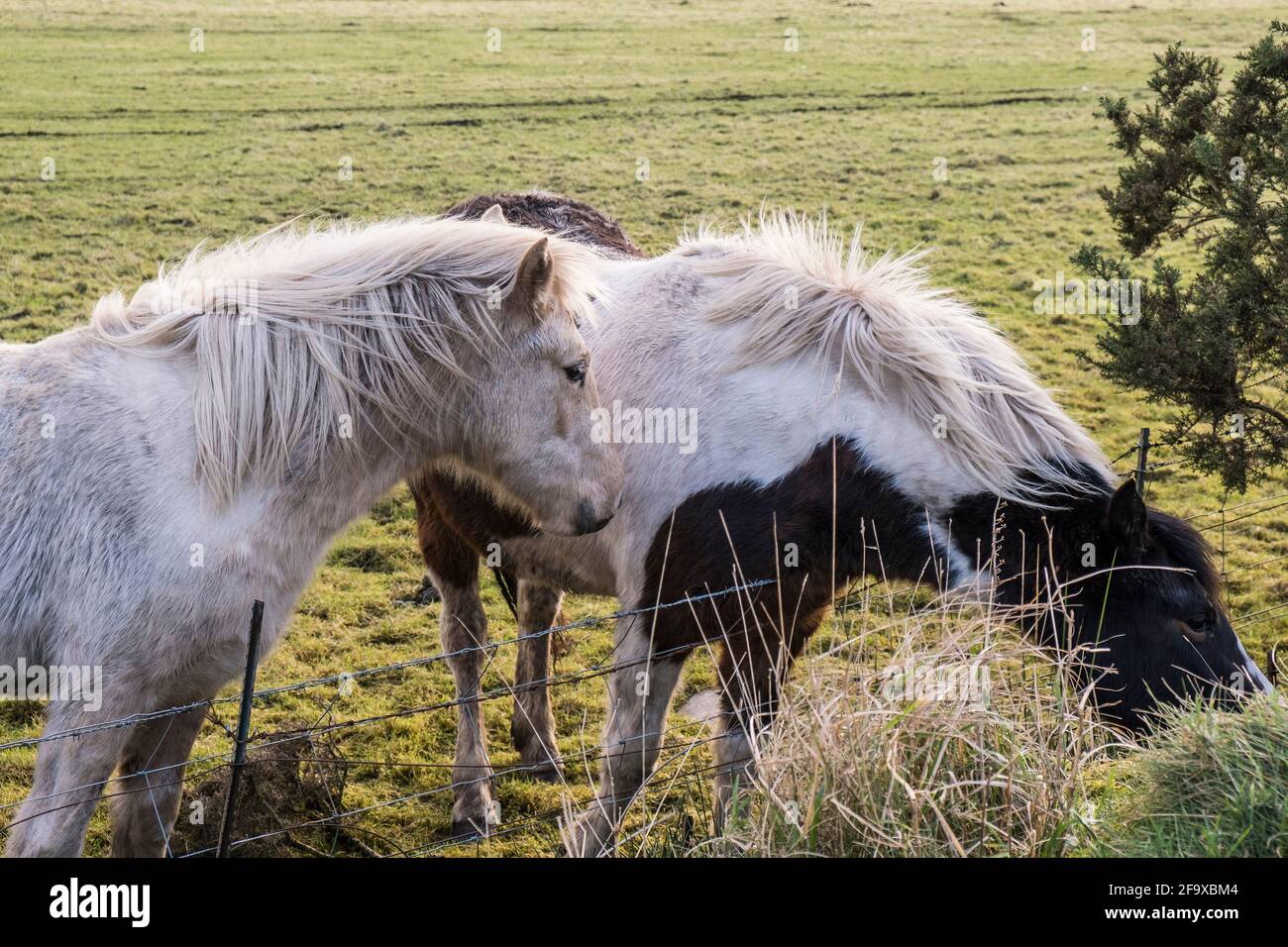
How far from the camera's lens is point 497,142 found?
65.9 ft

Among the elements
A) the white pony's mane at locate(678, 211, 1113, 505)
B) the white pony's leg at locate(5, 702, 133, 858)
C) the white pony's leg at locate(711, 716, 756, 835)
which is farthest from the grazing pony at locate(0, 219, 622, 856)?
the white pony's leg at locate(711, 716, 756, 835)

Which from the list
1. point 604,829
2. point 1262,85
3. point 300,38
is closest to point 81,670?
point 604,829

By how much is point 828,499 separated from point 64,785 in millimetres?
2589

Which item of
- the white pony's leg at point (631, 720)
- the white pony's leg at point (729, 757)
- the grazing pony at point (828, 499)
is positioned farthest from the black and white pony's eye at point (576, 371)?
the white pony's leg at point (729, 757)

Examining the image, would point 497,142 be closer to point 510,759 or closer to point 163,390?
point 510,759

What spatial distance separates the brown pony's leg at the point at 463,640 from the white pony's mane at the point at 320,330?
1.62 m

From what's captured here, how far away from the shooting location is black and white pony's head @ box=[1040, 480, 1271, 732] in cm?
374

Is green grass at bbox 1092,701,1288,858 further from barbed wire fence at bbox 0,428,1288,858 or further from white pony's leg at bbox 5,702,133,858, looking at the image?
white pony's leg at bbox 5,702,133,858

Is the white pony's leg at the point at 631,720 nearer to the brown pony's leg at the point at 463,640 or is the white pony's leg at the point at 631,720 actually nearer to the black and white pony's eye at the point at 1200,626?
the brown pony's leg at the point at 463,640

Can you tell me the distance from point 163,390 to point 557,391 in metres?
1.24

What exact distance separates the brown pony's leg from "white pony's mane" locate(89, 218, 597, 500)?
1621 millimetres

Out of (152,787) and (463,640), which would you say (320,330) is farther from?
(463,640)

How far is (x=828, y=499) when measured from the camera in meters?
3.98

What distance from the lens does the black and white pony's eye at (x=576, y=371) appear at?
3.79 m
